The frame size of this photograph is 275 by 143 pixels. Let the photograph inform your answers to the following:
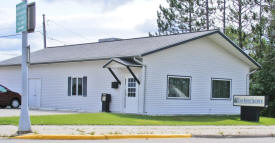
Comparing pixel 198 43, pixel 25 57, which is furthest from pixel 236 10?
pixel 25 57

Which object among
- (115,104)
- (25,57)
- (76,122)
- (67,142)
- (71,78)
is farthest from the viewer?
(71,78)

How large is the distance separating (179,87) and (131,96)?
2610 mm

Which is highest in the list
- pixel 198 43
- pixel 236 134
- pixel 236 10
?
pixel 236 10

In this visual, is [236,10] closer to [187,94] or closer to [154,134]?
[187,94]

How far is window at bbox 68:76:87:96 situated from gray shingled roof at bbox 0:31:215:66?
1222mm

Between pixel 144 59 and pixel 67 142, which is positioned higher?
pixel 144 59

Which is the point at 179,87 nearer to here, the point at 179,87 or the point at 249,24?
the point at 179,87

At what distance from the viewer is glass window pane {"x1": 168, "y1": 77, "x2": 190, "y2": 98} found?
24.1 m

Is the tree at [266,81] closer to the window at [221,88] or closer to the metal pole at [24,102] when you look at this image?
the window at [221,88]

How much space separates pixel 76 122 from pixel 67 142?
469 centimetres

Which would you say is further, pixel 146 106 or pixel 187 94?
pixel 187 94

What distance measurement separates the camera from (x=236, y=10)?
41531 mm

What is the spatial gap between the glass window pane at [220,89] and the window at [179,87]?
205cm

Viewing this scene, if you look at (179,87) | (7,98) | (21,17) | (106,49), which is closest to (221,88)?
(179,87)
